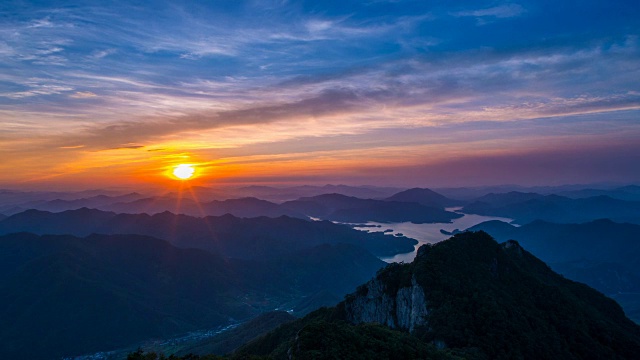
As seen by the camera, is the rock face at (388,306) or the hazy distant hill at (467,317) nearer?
the hazy distant hill at (467,317)

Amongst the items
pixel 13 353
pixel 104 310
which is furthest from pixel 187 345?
pixel 13 353

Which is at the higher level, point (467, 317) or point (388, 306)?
point (467, 317)

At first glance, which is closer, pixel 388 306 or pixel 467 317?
pixel 467 317

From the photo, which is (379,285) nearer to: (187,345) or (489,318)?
(489,318)

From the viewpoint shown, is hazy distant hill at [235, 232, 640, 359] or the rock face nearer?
hazy distant hill at [235, 232, 640, 359]
